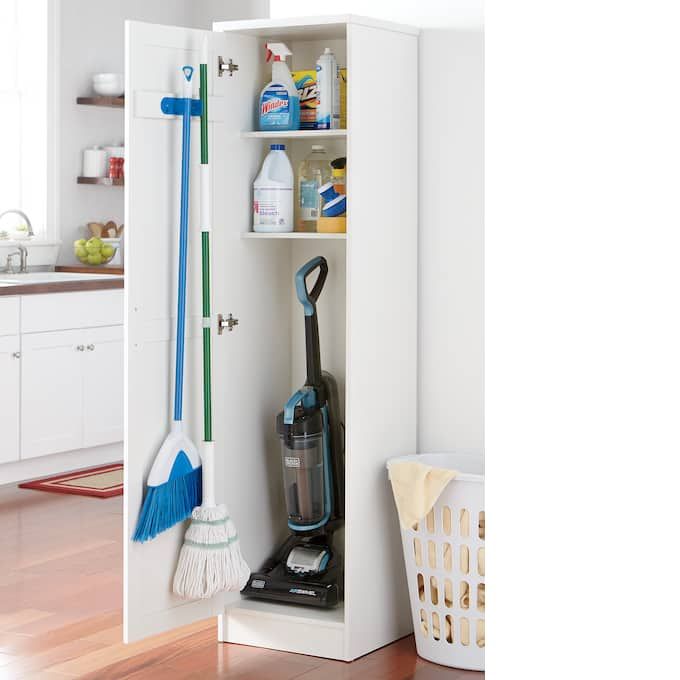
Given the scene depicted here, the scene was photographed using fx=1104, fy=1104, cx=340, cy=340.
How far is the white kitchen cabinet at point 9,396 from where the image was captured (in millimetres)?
4840

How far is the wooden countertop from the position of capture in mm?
4832

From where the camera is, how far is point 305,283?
10.0ft

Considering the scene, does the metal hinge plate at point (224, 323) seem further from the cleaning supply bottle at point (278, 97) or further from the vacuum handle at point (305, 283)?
→ the cleaning supply bottle at point (278, 97)

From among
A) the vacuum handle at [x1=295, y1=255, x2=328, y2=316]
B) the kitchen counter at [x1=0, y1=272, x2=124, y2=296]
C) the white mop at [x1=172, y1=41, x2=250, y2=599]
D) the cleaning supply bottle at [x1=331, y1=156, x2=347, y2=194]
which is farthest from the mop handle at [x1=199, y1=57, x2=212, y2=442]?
the kitchen counter at [x1=0, y1=272, x2=124, y2=296]

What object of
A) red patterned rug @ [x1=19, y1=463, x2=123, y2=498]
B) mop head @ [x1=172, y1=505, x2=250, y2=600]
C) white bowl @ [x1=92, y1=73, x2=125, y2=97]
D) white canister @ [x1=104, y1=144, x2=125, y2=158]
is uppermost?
white bowl @ [x1=92, y1=73, x2=125, y2=97]

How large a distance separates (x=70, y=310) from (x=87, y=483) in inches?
32.2

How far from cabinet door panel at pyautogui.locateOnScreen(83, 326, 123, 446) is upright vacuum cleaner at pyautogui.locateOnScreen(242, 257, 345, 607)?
2.47 metres

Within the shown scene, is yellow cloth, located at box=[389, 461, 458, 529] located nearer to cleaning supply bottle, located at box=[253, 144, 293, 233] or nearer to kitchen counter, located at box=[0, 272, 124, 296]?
cleaning supply bottle, located at box=[253, 144, 293, 233]

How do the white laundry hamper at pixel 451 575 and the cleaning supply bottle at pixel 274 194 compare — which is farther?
the cleaning supply bottle at pixel 274 194

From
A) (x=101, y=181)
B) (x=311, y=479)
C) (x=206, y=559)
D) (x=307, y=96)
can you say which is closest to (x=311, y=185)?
(x=307, y=96)

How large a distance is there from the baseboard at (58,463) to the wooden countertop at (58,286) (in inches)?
30.3

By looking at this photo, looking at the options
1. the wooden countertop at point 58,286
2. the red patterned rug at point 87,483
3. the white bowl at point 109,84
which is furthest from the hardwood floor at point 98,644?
the white bowl at point 109,84

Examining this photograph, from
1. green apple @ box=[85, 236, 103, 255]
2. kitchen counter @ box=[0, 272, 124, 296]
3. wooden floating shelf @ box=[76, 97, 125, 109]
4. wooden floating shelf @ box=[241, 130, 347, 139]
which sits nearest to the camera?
wooden floating shelf @ box=[241, 130, 347, 139]
